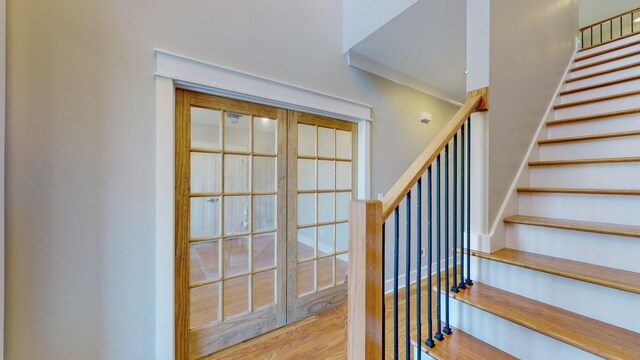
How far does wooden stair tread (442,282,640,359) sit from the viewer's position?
0.85m

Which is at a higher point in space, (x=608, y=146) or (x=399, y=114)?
(x=399, y=114)

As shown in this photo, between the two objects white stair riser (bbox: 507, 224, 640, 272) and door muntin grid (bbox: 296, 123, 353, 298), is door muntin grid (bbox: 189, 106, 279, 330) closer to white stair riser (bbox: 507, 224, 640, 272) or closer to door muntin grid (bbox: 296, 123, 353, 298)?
door muntin grid (bbox: 296, 123, 353, 298)

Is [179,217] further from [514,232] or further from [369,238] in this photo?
[514,232]

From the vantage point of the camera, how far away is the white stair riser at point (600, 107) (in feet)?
5.61

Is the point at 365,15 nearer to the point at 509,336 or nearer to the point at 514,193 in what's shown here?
the point at 514,193

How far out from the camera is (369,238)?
0.82 metres

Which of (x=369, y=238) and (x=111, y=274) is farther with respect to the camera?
(x=111, y=274)

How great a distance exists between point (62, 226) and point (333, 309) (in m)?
2.14

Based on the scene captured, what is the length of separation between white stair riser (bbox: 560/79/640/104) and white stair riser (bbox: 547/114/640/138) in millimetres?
457

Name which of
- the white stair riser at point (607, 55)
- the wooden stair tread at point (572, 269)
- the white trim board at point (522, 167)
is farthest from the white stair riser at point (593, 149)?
the white stair riser at point (607, 55)

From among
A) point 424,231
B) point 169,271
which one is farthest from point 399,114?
point 169,271

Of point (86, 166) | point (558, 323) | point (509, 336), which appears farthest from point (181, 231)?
point (558, 323)

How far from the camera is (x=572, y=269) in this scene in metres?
1.10

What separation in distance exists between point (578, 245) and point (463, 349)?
79 cm
